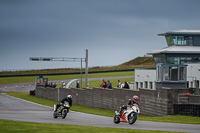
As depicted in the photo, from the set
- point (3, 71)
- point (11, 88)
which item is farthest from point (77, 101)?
point (3, 71)

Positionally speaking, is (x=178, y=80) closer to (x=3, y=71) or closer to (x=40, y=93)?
(x=40, y=93)

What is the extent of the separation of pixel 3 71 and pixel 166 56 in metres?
73.4

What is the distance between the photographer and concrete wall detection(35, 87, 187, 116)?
27203 millimetres

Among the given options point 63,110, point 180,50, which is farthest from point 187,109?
point 180,50

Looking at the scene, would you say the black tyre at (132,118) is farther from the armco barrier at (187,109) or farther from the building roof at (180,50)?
the building roof at (180,50)

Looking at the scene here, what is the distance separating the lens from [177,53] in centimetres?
6022

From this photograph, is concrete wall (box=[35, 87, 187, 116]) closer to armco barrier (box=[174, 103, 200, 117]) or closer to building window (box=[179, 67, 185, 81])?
armco barrier (box=[174, 103, 200, 117])

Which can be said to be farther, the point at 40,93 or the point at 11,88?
the point at 11,88

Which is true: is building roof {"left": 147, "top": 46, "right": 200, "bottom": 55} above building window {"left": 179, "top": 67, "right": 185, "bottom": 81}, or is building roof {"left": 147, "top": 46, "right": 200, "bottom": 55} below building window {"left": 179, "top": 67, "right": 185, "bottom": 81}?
above

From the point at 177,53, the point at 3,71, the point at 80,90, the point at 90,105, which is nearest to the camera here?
the point at 90,105

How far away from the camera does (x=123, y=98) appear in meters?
35.1

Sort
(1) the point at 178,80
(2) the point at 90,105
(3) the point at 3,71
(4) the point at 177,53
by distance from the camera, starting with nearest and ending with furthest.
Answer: (2) the point at 90,105 → (1) the point at 178,80 → (4) the point at 177,53 → (3) the point at 3,71

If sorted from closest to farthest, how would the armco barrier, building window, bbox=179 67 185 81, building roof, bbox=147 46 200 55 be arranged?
the armco barrier
building window, bbox=179 67 185 81
building roof, bbox=147 46 200 55

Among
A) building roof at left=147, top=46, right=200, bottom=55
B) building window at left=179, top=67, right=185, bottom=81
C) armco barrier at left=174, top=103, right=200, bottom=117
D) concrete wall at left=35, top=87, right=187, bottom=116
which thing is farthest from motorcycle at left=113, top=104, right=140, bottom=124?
building roof at left=147, top=46, right=200, bottom=55
